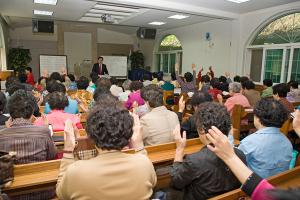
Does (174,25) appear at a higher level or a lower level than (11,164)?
higher

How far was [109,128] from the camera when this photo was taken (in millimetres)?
1146

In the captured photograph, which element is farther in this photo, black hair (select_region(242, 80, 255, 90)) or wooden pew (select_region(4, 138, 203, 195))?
black hair (select_region(242, 80, 255, 90))

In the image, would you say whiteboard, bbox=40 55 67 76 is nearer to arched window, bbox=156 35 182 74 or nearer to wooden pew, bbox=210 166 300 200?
arched window, bbox=156 35 182 74

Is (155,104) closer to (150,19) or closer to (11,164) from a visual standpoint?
(11,164)

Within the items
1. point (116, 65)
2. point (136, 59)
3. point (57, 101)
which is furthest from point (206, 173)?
Answer: point (136, 59)

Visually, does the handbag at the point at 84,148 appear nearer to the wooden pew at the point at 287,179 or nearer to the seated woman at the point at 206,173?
the seated woman at the point at 206,173

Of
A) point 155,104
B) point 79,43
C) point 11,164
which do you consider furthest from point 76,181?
point 79,43

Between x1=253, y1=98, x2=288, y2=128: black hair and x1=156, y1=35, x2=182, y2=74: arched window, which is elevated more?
x1=156, y1=35, x2=182, y2=74: arched window

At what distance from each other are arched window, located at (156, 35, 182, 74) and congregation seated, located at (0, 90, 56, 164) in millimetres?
9145

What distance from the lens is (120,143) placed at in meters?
1.14

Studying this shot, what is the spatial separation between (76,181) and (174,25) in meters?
9.67

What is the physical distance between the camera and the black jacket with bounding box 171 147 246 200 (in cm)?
126

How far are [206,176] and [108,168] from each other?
537 mm

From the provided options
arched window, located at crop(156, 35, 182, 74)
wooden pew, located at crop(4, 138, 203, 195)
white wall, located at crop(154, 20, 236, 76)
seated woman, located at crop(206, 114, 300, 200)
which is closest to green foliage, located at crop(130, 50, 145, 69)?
arched window, located at crop(156, 35, 182, 74)
